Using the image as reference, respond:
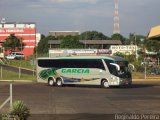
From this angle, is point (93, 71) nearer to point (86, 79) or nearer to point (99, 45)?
point (86, 79)

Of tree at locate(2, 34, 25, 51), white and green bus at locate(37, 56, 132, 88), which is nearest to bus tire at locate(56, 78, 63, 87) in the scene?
white and green bus at locate(37, 56, 132, 88)

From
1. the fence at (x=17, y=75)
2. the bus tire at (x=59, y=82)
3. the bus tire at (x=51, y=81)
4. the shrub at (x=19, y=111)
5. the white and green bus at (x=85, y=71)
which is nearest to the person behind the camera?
the shrub at (x=19, y=111)

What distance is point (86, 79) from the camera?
41375 millimetres

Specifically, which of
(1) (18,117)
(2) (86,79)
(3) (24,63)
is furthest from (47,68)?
(3) (24,63)

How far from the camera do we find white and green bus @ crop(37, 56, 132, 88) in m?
39.9

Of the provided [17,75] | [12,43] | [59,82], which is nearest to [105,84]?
[59,82]

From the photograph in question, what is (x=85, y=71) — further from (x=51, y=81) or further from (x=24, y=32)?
(x=24, y=32)

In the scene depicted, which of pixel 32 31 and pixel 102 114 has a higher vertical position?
pixel 32 31

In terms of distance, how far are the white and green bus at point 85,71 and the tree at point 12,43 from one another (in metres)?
87.1

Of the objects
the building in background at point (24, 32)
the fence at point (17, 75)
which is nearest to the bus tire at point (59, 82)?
the fence at point (17, 75)

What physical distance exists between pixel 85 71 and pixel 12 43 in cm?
9227

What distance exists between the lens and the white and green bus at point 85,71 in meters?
39.9

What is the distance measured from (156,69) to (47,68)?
22699 mm

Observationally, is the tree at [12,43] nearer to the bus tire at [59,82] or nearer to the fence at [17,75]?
the fence at [17,75]
